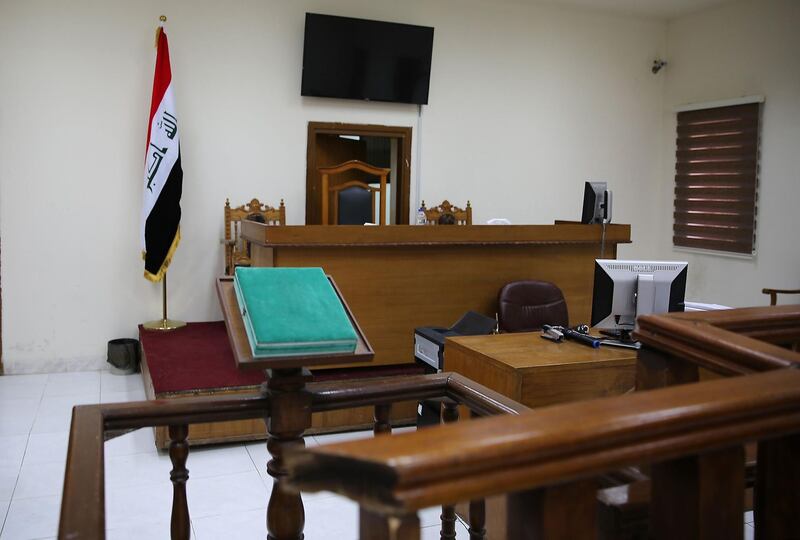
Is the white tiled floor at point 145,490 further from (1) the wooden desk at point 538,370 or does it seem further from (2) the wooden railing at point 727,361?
(2) the wooden railing at point 727,361

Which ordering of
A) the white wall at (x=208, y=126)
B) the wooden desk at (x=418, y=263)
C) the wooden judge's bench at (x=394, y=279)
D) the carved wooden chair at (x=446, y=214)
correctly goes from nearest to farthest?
the wooden judge's bench at (x=394, y=279)
the wooden desk at (x=418, y=263)
the white wall at (x=208, y=126)
the carved wooden chair at (x=446, y=214)

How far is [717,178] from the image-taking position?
6637 mm

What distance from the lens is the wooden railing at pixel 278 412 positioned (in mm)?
Result: 1190

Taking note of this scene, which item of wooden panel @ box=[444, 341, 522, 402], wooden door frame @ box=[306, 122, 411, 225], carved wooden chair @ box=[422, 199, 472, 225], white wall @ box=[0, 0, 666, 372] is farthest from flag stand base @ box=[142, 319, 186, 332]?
wooden panel @ box=[444, 341, 522, 402]

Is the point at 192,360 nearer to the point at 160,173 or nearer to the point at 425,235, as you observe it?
the point at 160,173

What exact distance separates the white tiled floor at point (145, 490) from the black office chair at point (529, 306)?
4.14 feet

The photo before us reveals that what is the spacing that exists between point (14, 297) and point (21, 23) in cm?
204

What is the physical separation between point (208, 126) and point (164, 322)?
5.38 ft

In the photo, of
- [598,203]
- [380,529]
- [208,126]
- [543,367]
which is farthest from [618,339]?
[208,126]

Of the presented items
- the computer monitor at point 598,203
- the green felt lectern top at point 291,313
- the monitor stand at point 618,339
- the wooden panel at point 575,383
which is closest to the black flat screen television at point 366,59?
the computer monitor at point 598,203

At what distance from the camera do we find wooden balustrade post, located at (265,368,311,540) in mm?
1272

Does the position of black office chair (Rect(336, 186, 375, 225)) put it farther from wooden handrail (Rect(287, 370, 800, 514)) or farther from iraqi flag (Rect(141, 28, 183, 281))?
wooden handrail (Rect(287, 370, 800, 514))

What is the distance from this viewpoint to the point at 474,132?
6.51 metres

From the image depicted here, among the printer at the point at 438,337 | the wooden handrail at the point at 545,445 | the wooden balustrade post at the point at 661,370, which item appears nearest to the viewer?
the wooden handrail at the point at 545,445
